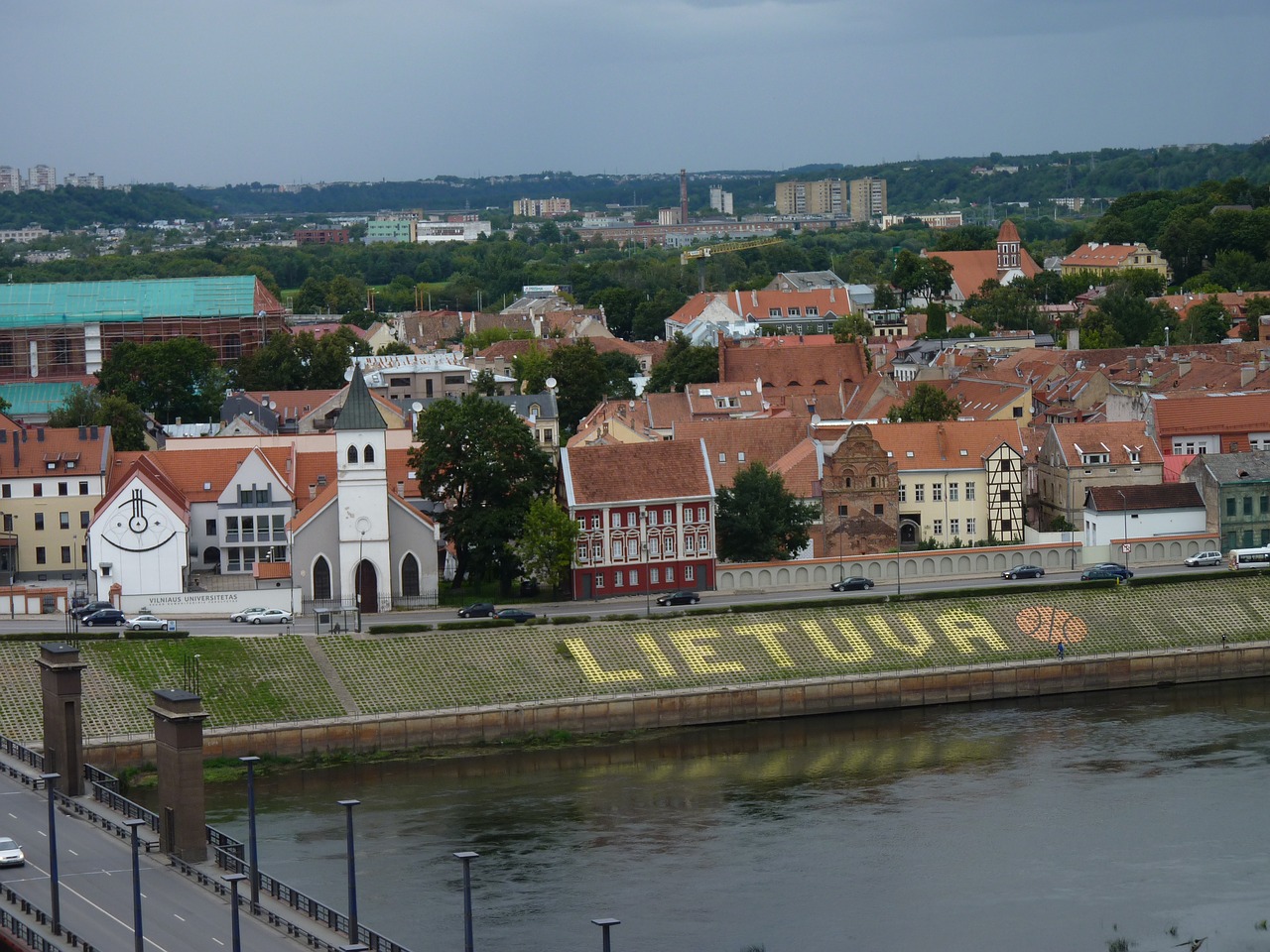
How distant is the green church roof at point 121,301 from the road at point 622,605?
196ft

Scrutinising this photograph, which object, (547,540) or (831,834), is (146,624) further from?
(831,834)

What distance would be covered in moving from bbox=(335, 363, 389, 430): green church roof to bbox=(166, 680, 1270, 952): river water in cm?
1282

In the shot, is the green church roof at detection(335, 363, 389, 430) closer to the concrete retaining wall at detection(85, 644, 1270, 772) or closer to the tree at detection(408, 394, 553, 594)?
the tree at detection(408, 394, 553, 594)

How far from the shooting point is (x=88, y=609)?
60.4 metres

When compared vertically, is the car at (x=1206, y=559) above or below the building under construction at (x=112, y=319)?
below

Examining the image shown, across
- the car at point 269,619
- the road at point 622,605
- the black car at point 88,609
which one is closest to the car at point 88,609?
the black car at point 88,609

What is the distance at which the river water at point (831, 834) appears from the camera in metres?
37.9

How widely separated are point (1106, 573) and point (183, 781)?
33836mm

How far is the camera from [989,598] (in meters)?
60.7

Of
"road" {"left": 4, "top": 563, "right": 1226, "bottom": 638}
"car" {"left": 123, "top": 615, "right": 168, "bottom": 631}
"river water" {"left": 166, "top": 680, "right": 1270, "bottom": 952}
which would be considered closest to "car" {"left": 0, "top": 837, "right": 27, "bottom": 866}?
"river water" {"left": 166, "top": 680, "right": 1270, "bottom": 952}

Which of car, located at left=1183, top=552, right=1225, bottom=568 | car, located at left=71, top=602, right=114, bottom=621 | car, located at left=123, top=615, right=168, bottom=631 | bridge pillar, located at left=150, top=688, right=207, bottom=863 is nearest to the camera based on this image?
bridge pillar, located at left=150, top=688, right=207, bottom=863

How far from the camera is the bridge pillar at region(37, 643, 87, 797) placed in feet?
143

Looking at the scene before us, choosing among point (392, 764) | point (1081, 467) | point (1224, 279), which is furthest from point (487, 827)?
point (1224, 279)

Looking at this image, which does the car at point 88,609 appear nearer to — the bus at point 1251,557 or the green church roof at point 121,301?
the bus at point 1251,557
